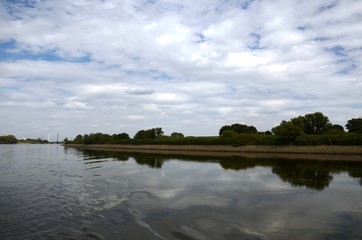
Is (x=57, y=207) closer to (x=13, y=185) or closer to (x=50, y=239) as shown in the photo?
(x=50, y=239)

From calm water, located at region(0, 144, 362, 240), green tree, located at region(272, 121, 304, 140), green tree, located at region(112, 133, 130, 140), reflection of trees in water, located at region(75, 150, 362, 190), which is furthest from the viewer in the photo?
green tree, located at region(112, 133, 130, 140)

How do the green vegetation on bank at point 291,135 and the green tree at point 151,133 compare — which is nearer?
the green vegetation on bank at point 291,135

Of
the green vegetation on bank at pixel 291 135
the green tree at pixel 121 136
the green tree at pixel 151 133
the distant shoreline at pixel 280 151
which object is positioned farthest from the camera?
the green tree at pixel 121 136

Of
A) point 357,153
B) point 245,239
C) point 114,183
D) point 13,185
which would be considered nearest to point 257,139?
point 357,153

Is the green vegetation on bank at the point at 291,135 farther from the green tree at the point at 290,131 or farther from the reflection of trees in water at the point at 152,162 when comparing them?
the reflection of trees in water at the point at 152,162

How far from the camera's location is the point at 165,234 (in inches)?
450

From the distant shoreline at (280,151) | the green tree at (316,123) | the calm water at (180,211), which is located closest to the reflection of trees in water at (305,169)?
the calm water at (180,211)

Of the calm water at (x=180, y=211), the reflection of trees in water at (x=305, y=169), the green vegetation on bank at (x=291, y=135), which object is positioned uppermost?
the green vegetation on bank at (x=291, y=135)

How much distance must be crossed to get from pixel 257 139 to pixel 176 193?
65662 mm

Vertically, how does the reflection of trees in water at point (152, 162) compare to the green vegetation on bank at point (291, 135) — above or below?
below

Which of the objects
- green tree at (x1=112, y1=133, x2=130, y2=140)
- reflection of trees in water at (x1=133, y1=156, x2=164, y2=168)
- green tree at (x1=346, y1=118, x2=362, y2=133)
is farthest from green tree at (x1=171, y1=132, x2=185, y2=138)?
reflection of trees in water at (x1=133, y1=156, x2=164, y2=168)

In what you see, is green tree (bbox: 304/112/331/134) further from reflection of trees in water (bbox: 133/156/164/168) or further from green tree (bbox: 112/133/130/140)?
green tree (bbox: 112/133/130/140)

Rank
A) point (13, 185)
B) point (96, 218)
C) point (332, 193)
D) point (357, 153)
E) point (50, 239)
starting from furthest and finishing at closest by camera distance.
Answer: point (357, 153) < point (13, 185) < point (332, 193) < point (96, 218) < point (50, 239)

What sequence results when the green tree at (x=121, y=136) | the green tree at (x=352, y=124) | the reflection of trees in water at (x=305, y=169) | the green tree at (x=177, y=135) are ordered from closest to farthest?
the reflection of trees in water at (x=305, y=169) → the green tree at (x=352, y=124) → the green tree at (x=121, y=136) → the green tree at (x=177, y=135)
